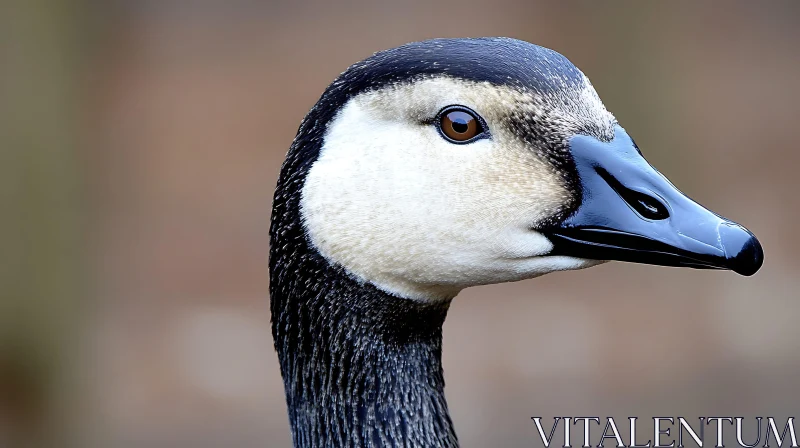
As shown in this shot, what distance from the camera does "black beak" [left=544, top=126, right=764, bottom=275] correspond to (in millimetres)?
1766

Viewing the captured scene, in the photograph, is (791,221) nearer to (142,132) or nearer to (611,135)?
(142,132)

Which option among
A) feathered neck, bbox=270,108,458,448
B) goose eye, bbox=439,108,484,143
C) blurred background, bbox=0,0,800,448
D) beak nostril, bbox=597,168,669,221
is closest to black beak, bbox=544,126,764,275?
beak nostril, bbox=597,168,669,221

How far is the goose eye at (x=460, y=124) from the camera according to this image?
6.34 ft

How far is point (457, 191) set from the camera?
76.4 inches

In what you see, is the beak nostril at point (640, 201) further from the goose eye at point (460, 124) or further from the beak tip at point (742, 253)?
the goose eye at point (460, 124)

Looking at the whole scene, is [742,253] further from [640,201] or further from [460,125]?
[460,125]

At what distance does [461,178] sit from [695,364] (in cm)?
411

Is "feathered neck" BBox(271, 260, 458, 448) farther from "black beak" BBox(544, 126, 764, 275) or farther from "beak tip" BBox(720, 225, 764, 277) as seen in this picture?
"beak tip" BBox(720, 225, 764, 277)

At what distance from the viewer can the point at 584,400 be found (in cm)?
551

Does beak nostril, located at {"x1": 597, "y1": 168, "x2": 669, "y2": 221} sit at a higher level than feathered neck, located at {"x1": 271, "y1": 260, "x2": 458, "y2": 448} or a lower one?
higher

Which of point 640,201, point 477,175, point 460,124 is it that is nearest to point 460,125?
point 460,124

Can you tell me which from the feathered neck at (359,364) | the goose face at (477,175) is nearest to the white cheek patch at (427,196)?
the goose face at (477,175)

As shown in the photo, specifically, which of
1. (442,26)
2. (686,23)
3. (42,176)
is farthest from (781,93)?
(42,176)

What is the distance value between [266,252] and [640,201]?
13.4 feet
